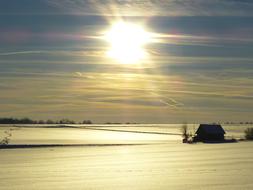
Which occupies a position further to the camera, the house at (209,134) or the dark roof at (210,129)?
the dark roof at (210,129)

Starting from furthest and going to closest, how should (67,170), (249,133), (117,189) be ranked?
(249,133)
(67,170)
(117,189)

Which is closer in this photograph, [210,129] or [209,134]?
[209,134]

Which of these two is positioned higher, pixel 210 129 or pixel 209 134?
pixel 210 129

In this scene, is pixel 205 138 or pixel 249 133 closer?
pixel 205 138

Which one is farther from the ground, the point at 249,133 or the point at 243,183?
the point at 249,133

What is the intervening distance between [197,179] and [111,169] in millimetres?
6232

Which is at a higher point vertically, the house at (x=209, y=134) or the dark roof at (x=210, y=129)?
the dark roof at (x=210, y=129)

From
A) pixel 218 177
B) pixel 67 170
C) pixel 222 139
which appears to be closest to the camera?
pixel 218 177

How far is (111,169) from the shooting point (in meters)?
26.4

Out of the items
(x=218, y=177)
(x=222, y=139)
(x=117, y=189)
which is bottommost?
(x=117, y=189)

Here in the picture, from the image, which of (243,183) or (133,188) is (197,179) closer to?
(243,183)

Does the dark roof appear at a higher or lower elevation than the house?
higher

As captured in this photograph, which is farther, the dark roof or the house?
the dark roof

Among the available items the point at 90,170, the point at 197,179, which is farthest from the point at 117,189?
the point at 90,170
